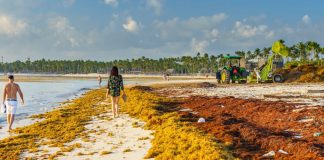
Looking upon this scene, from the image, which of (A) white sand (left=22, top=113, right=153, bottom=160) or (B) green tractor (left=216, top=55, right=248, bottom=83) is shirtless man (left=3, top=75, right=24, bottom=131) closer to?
(A) white sand (left=22, top=113, right=153, bottom=160)

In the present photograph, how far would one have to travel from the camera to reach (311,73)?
125 ft

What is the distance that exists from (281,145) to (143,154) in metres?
2.85

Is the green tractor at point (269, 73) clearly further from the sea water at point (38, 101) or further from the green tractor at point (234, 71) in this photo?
the sea water at point (38, 101)

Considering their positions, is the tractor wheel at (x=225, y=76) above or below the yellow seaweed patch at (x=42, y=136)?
above

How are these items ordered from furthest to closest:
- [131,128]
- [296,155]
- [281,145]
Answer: [131,128] → [281,145] → [296,155]

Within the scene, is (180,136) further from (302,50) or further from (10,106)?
(302,50)

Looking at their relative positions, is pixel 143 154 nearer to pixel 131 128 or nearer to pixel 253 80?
pixel 131 128

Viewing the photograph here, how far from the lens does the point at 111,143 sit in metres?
9.21

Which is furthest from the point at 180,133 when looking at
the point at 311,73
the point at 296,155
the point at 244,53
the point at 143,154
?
the point at 244,53

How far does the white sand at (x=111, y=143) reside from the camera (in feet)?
26.4

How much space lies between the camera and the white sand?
8.04m

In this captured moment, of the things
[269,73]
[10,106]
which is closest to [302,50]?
[269,73]

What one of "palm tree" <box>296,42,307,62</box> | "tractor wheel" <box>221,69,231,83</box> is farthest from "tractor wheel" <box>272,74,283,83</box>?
"palm tree" <box>296,42,307,62</box>

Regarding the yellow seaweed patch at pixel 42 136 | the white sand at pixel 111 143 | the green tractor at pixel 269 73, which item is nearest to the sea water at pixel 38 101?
the yellow seaweed patch at pixel 42 136
